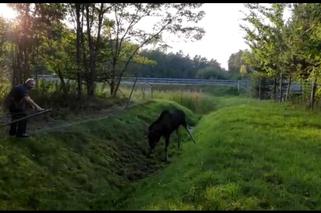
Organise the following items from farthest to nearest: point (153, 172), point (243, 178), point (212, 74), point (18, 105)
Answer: point (212, 74) < point (153, 172) < point (18, 105) < point (243, 178)

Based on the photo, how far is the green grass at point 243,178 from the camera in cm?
960

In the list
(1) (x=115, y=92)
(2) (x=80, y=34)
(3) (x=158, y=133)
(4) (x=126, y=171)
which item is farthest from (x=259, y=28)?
(4) (x=126, y=171)

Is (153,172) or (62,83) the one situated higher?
(62,83)

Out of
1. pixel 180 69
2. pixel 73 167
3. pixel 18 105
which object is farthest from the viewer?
pixel 180 69

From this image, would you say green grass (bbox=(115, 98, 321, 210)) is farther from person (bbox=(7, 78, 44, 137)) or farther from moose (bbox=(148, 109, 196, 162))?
person (bbox=(7, 78, 44, 137))

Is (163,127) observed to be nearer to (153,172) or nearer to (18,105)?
(153,172)

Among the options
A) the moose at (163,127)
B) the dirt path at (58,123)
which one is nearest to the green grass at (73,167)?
the dirt path at (58,123)

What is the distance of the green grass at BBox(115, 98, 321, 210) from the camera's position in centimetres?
960

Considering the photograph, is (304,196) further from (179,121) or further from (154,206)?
(179,121)

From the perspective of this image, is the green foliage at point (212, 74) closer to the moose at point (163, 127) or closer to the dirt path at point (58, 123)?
the dirt path at point (58, 123)

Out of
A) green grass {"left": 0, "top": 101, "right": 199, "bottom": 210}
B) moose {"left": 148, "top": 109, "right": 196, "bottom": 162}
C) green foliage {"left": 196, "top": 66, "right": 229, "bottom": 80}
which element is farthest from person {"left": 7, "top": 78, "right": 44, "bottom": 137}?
green foliage {"left": 196, "top": 66, "right": 229, "bottom": 80}

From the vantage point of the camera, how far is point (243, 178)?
36.7 feet

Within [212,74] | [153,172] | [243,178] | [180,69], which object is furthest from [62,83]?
[180,69]

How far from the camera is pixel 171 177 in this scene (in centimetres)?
1248
